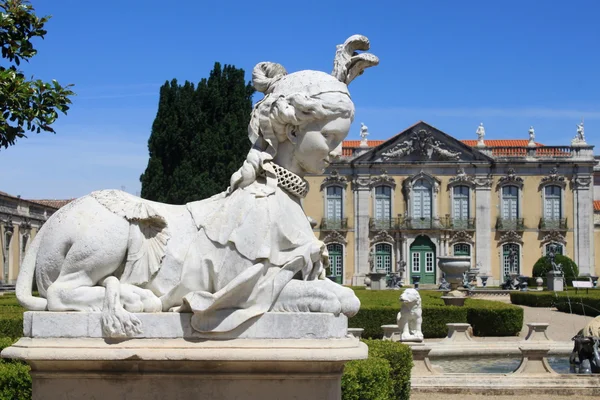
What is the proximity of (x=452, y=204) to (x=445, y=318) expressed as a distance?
81.9 feet

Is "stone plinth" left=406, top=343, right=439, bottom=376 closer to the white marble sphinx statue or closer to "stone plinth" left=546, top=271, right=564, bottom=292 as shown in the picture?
the white marble sphinx statue

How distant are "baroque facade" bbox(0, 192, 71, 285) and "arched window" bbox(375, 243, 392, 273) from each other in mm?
15589

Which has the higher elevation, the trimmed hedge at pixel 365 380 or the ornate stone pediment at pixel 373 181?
the ornate stone pediment at pixel 373 181

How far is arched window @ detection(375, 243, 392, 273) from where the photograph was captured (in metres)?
39.2

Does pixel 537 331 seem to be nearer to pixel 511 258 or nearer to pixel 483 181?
pixel 483 181

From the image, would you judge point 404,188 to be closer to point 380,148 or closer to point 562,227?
point 380,148

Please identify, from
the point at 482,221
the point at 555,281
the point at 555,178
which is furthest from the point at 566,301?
the point at 555,178

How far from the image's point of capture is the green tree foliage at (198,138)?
68.3 ft

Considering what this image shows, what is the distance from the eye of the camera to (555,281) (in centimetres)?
2980

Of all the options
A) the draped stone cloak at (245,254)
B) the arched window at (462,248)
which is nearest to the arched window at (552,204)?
the arched window at (462,248)

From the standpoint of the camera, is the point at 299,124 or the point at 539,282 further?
the point at 539,282

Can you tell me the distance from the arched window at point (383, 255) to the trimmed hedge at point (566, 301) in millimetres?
14267

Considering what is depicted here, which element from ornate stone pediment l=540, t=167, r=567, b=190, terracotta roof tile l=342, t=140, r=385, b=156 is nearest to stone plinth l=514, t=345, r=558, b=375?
terracotta roof tile l=342, t=140, r=385, b=156

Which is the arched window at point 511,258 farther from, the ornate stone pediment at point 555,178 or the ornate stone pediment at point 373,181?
the ornate stone pediment at point 373,181
